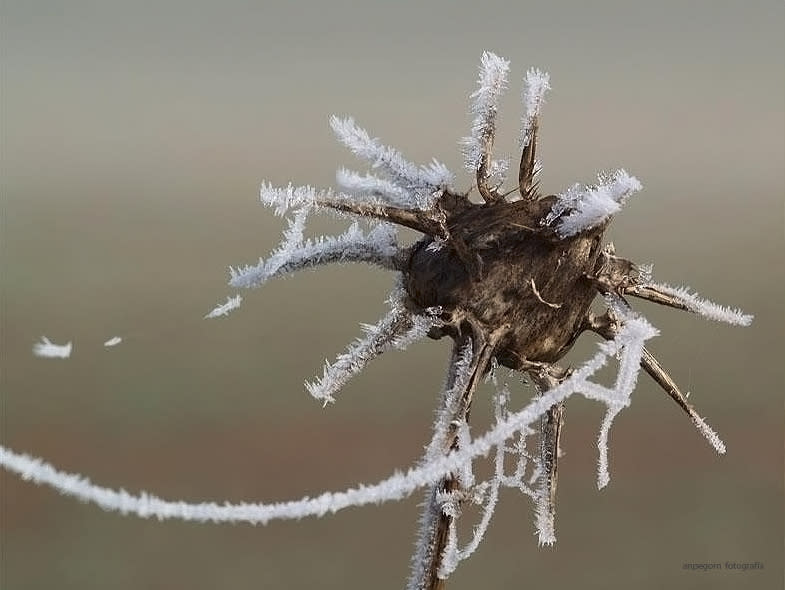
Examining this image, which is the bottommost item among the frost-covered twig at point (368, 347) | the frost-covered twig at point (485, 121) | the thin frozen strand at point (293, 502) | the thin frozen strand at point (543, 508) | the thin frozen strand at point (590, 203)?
the thin frozen strand at point (293, 502)

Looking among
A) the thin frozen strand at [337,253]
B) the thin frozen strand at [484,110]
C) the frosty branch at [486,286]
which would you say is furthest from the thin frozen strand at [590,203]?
the thin frozen strand at [337,253]

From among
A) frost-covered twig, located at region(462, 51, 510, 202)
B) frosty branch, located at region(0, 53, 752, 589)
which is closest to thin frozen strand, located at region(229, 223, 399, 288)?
frosty branch, located at region(0, 53, 752, 589)

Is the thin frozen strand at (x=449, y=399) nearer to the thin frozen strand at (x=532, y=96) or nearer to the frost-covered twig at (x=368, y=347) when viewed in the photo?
the frost-covered twig at (x=368, y=347)

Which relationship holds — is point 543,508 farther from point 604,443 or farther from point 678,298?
point 678,298

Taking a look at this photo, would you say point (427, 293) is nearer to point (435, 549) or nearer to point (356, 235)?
point (356, 235)

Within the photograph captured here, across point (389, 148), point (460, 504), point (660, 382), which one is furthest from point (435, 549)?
point (389, 148)

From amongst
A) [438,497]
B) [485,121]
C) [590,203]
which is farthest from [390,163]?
[438,497]

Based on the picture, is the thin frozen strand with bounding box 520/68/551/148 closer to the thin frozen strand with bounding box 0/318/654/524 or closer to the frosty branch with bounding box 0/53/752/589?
the frosty branch with bounding box 0/53/752/589

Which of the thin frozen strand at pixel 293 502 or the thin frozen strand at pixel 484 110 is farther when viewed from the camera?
the thin frozen strand at pixel 484 110
